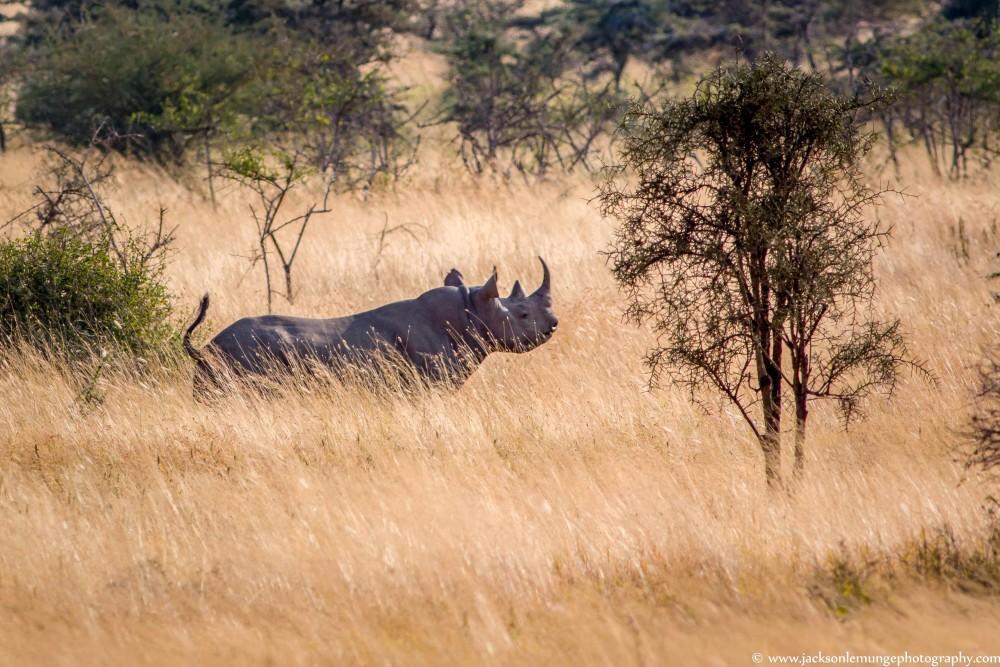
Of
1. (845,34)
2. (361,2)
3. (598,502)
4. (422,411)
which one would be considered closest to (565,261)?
(422,411)

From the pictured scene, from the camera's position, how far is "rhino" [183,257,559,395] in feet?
25.0

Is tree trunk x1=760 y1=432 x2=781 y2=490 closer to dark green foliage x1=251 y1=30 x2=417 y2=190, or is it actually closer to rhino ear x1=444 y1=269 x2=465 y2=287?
rhino ear x1=444 y1=269 x2=465 y2=287

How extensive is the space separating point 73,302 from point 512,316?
10.4 ft

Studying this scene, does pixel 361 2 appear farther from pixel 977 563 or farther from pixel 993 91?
pixel 977 563

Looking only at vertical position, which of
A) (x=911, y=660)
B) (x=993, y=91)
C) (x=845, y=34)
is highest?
(x=845, y=34)

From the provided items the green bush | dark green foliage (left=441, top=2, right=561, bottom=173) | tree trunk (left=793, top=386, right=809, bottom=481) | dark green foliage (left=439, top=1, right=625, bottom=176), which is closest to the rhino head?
the green bush

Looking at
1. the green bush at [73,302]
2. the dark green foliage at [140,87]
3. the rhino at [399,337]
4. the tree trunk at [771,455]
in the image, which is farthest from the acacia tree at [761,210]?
the dark green foliage at [140,87]

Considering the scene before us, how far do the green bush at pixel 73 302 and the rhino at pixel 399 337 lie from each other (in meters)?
0.81

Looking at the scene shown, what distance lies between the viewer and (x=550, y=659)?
4504 mm

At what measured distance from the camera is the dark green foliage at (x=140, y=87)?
730 inches

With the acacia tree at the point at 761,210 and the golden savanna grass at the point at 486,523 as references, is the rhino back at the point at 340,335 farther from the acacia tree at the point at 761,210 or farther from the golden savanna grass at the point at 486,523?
the acacia tree at the point at 761,210

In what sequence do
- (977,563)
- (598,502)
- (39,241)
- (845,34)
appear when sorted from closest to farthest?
(977,563) < (598,502) < (39,241) < (845,34)

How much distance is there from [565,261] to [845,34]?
17.7m

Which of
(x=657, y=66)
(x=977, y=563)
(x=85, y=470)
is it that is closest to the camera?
(x=977, y=563)
